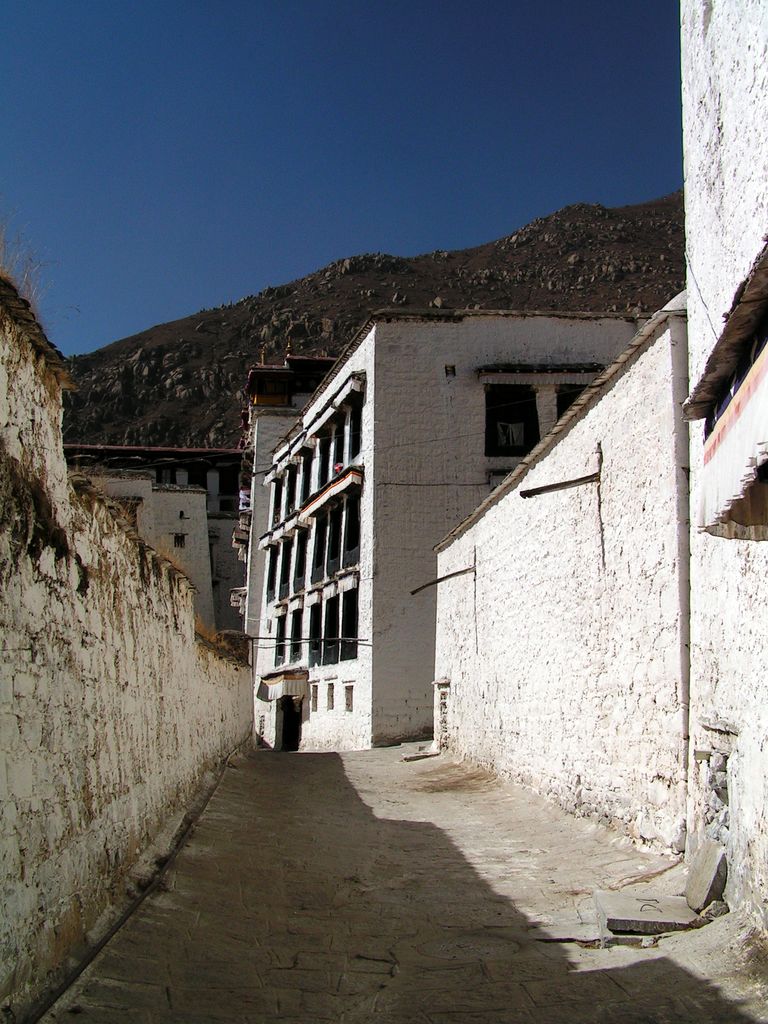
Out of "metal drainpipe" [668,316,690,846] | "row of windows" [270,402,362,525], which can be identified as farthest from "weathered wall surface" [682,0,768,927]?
"row of windows" [270,402,362,525]

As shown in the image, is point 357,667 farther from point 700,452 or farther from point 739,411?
point 739,411

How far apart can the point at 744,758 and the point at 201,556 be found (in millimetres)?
38781

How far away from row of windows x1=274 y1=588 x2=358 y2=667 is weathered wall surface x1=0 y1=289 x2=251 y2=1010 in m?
17.6

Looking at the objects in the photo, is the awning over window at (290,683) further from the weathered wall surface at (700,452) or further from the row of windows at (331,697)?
the weathered wall surface at (700,452)

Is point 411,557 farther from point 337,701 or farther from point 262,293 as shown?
point 262,293

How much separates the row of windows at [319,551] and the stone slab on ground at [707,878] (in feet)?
62.0

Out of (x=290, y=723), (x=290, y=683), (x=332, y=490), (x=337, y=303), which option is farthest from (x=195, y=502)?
(x=337, y=303)

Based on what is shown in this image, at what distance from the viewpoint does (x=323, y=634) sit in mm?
27000

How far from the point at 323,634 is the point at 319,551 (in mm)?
2745

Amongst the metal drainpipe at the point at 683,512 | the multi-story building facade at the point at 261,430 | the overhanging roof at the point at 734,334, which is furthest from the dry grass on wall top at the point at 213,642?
the multi-story building facade at the point at 261,430

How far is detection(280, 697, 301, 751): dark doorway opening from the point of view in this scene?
97.2ft

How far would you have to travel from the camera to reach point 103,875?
528 cm

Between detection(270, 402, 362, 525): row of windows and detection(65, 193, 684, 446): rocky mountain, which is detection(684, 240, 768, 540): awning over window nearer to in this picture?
detection(270, 402, 362, 525): row of windows

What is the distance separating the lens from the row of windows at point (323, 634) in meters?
25.0
